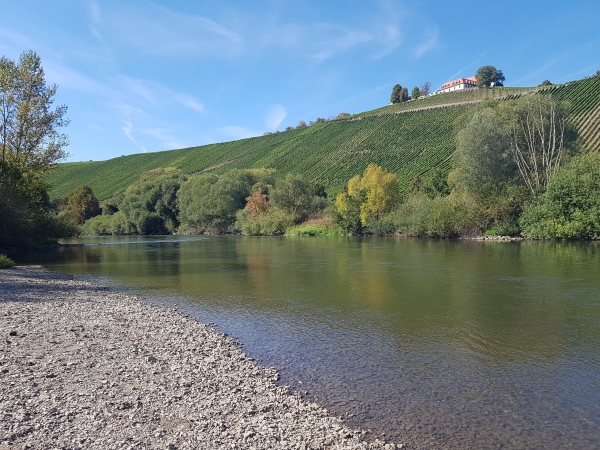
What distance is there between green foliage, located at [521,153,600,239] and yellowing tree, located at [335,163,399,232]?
22.8 metres

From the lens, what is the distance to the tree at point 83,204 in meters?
113

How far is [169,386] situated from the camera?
26.8 ft

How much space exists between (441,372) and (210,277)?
17.2 meters

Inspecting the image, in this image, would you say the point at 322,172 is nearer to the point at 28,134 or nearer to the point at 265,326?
the point at 28,134

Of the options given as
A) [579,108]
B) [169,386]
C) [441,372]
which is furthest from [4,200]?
[579,108]

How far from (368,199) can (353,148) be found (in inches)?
2026

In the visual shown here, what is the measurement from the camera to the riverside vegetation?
143 ft

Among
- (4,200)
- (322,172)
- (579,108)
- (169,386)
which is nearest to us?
(169,386)

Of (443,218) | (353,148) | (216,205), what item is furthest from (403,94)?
(443,218)

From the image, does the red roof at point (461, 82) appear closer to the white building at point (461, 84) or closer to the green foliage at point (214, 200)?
the white building at point (461, 84)

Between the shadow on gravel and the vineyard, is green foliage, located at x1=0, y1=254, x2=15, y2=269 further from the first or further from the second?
the vineyard

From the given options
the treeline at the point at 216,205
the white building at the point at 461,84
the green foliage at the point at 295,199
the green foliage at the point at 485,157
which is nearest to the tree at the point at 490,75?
the white building at the point at 461,84

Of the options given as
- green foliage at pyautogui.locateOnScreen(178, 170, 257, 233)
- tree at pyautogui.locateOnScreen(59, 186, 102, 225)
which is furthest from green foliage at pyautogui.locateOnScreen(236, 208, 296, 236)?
tree at pyautogui.locateOnScreen(59, 186, 102, 225)

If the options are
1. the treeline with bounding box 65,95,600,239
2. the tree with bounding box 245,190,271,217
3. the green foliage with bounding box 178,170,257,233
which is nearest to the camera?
the treeline with bounding box 65,95,600,239
